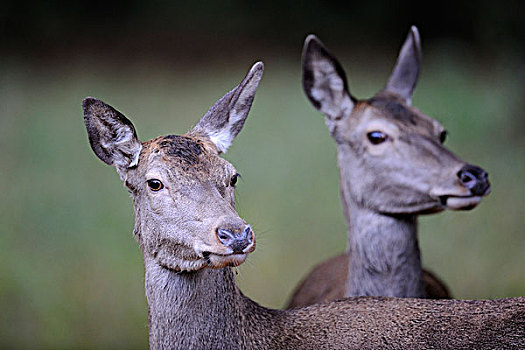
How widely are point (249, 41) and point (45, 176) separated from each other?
9.87ft

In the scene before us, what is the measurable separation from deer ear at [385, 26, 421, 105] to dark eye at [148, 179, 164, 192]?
Result: 103 inches

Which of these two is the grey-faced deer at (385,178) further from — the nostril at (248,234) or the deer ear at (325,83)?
the nostril at (248,234)

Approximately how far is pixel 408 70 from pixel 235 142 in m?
3.60

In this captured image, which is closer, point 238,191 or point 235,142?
point 238,191

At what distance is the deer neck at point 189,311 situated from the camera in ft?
11.6

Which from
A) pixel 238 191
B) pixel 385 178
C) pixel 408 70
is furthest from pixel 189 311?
pixel 238 191

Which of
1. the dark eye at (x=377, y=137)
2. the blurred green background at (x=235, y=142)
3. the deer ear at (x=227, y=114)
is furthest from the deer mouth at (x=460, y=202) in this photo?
the blurred green background at (x=235, y=142)

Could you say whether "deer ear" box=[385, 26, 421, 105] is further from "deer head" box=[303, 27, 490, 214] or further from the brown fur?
the brown fur

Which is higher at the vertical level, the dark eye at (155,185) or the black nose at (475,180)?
the black nose at (475,180)

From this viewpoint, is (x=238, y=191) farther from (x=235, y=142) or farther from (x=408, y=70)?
(x=408, y=70)

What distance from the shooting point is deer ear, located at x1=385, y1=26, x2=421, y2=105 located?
5.61m

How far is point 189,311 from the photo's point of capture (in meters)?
3.55

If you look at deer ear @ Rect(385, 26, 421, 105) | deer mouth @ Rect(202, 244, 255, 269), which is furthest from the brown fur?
deer mouth @ Rect(202, 244, 255, 269)


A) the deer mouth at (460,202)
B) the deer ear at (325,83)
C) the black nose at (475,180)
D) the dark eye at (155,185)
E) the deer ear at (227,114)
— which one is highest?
the deer ear at (325,83)
